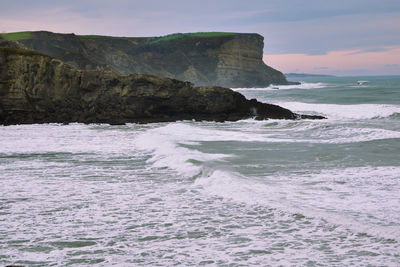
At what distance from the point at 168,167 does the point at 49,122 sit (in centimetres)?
1364

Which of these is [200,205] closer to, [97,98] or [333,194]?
[333,194]

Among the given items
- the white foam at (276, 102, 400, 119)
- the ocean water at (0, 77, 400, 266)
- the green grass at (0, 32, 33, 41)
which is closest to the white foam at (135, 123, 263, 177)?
the ocean water at (0, 77, 400, 266)

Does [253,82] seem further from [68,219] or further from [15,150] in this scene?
[68,219]

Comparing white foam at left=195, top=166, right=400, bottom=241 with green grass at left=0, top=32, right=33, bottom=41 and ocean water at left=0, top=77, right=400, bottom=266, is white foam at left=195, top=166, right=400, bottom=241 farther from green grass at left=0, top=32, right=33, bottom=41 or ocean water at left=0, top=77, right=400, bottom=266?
green grass at left=0, top=32, right=33, bottom=41

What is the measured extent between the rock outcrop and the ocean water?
30.2 feet

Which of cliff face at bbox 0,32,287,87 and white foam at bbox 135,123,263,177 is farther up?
cliff face at bbox 0,32,287,87

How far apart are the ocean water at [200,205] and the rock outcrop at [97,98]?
9.22 meters

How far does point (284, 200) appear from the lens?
23.2 ft

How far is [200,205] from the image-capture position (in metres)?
6.91

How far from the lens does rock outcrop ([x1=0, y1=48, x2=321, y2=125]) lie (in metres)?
22.2

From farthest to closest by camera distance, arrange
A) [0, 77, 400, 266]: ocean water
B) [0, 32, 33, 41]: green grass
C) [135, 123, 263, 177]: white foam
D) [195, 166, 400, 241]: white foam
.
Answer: [0, 32, 33, 41]: green grass < [135, 123, 263, 177]: white foam < [195, 166, 400, 241]: white foam < [0, 77, 400, 266]: ocean water

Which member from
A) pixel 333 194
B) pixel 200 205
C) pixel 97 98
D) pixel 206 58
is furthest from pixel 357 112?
pixel 206 58

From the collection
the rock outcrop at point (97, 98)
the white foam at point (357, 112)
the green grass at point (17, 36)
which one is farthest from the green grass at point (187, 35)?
the rock outcrop at point (97, 98)

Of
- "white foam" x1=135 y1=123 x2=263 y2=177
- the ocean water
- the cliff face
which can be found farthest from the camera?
the cliff face
